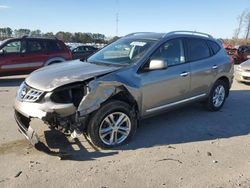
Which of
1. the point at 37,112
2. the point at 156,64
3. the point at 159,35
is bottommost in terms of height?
the point at 37,112

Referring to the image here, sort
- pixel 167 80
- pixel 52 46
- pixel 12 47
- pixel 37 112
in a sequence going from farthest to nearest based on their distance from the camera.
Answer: pixel 52 46 < pixel 12 47 < pixel 167 80 < pixel 37 112

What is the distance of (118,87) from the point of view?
16.5 feet

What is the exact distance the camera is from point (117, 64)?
5570 mm

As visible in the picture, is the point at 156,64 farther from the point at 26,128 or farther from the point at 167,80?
the point at 26,128

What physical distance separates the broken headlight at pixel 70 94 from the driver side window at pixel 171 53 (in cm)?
149

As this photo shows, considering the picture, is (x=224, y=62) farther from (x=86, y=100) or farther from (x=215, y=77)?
(x=86, y=100)

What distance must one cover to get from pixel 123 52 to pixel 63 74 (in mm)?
1442

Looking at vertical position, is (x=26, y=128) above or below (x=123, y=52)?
below

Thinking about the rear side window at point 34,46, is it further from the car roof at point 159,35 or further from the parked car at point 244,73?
the parked car at point 244,73

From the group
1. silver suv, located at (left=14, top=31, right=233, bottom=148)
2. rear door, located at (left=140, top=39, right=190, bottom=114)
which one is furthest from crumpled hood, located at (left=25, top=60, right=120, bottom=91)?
rear door, located at (left=140, top=39, right=190, bottom=114)

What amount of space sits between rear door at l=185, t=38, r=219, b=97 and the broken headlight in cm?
253

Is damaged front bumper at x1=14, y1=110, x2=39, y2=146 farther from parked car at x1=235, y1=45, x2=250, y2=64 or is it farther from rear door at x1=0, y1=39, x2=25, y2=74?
parked car at x1=235, y1=45, x2=250, y2=64

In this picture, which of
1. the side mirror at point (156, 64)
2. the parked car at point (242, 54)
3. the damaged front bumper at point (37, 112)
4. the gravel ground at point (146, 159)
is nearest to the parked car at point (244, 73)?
the gravel ground at point (146, 159)

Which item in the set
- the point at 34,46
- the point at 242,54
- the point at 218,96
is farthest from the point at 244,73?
the point at 242,54
